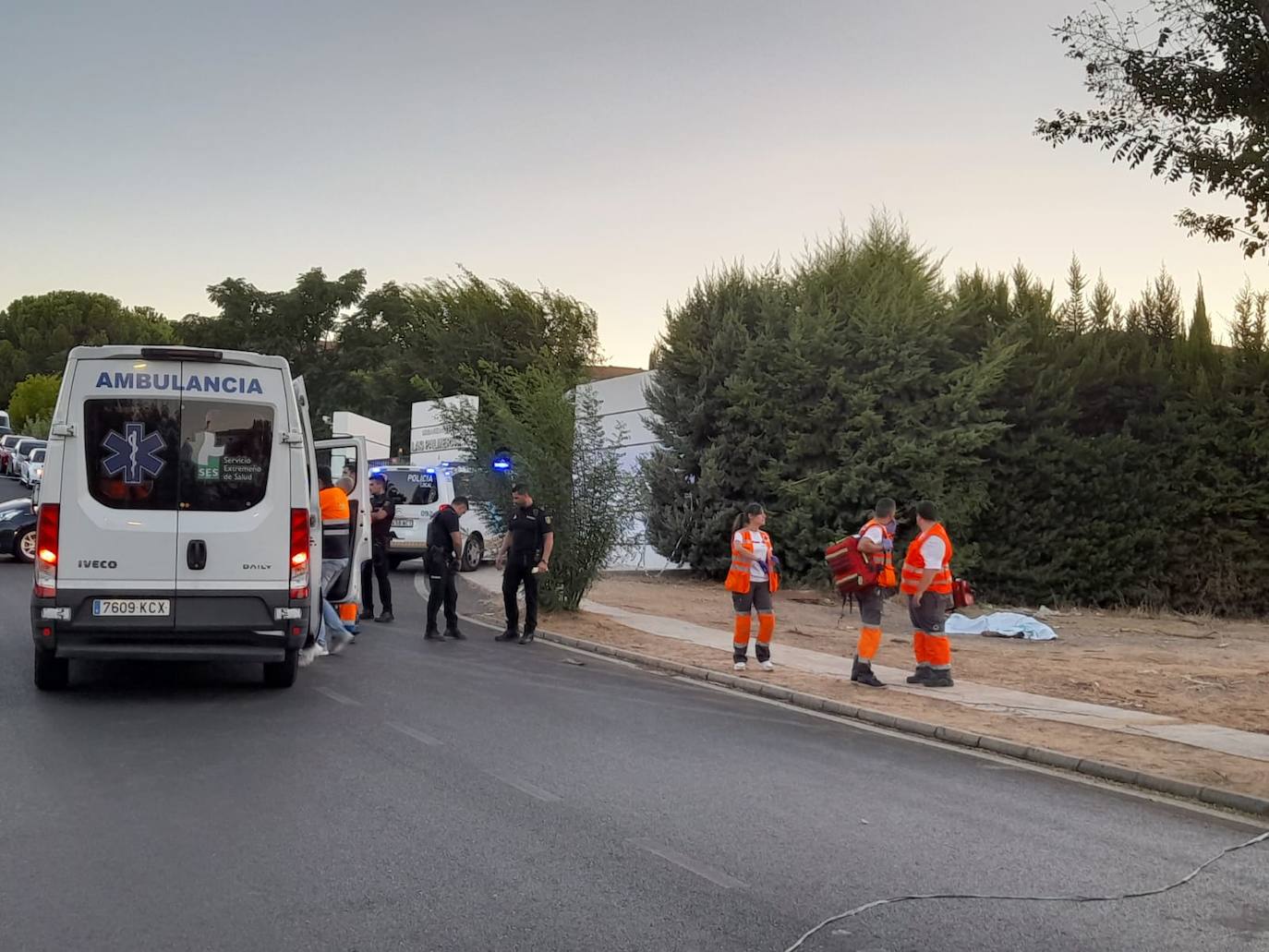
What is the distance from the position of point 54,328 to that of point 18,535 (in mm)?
87039

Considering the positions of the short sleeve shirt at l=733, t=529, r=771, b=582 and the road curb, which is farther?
the short sleeve shirt at l=733, t=529, r=771, b=582

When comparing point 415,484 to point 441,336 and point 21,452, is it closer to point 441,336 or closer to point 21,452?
point 21,452

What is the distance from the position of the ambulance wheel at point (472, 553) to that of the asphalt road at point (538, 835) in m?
14.6

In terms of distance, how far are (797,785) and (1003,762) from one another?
2.08m

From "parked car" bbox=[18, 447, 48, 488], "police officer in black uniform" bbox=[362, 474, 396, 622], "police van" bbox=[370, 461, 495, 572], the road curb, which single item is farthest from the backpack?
"parked car" bbox=[18, 447, 48, 488]

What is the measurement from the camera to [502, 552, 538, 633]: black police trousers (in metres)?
14.5

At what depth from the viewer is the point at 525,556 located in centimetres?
1448

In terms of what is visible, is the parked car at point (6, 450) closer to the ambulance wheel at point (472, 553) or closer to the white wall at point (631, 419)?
the white wall at point (631, 419)

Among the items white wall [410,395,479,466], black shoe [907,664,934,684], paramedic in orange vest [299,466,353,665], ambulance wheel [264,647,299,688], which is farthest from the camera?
white wall [410,395,479,466]

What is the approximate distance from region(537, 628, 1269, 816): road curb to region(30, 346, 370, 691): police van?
436 cm

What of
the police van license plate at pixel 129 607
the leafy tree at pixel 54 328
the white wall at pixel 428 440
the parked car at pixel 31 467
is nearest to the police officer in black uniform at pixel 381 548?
the police van license plate at pixel 129 607

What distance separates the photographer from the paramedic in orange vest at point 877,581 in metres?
11.4

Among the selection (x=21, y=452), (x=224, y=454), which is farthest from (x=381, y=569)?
(x=21, y=452)

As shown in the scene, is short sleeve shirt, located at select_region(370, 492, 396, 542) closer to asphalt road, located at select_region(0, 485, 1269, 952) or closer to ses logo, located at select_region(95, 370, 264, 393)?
asphalt road, located at select_region(0, 485, 1269, 952)
